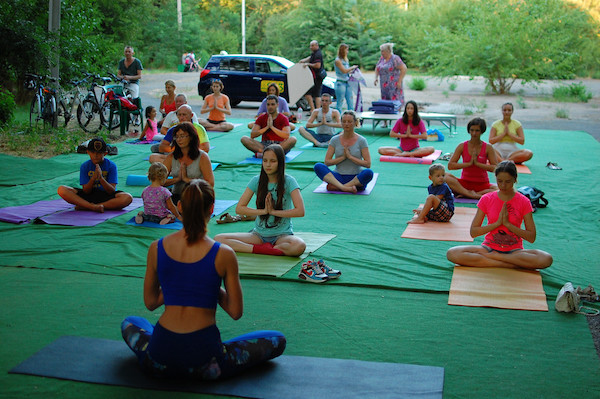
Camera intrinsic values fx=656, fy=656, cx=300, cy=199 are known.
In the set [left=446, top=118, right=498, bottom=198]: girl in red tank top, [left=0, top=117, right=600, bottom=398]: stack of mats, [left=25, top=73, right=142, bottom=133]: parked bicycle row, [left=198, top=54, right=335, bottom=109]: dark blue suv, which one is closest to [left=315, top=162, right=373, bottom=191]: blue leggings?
[left=0, top=117, right=600, bottom=398]: stack of mats

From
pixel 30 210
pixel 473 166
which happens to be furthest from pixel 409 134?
pixel 30 210

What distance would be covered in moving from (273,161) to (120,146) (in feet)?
22.2

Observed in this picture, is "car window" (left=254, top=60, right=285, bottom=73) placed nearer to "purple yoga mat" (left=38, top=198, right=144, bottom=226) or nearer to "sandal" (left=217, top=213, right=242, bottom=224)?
"purple yoga mat" (left=38, top=198, right=144, bottom=226)

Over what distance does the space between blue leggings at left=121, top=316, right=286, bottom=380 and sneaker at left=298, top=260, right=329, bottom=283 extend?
4.99 feet

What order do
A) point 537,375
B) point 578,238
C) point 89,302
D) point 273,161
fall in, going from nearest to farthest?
1. point 537,375
2. point 89,302
3. point 273,161
4. point 578,238

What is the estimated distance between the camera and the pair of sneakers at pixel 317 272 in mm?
4957

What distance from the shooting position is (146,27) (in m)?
36.9

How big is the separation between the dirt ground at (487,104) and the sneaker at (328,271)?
999cm

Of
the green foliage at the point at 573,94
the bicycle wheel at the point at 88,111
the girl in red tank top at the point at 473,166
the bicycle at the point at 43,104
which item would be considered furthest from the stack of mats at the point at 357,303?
the green foliage at the point at 573,94

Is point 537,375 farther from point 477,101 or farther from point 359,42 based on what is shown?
point 359,42

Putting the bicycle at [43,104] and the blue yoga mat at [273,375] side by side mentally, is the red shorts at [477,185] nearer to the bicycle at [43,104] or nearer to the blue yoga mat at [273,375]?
the blue yoga mat at [273,375]

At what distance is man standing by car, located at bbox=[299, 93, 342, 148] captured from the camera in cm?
1147

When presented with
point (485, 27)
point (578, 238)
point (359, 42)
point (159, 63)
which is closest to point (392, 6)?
point (359, 42)

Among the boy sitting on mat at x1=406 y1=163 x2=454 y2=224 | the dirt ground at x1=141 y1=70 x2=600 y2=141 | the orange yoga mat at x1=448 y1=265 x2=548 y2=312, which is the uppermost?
the dirt ground at x1=141 y1=70 x2=600 y2=141
